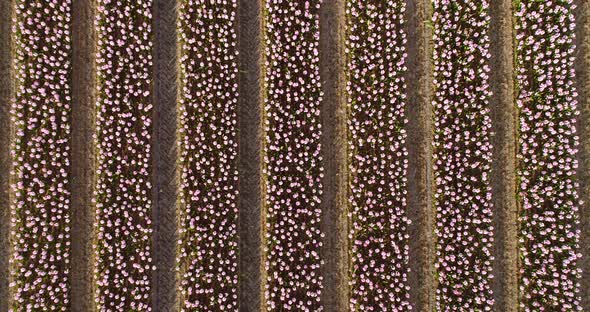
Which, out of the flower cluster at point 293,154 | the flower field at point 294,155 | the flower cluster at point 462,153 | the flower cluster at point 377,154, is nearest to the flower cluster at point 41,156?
the flower field at point 294,155

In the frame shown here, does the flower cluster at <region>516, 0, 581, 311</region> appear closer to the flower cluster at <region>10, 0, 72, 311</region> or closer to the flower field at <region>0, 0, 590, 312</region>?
the flower field at <region>0, 0, 590, 312</region>

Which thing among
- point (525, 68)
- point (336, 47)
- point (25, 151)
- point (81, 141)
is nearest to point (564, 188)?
point (525, 68)

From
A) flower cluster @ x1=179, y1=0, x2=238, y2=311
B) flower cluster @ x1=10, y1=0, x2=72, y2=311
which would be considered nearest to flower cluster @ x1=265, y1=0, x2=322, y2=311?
flower cluster @ x1=179, y1=0, x2=238, y2=311

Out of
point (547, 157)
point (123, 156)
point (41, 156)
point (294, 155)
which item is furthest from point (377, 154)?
point (41, 156)

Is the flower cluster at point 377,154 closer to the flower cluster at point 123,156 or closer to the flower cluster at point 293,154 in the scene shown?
the flower cluster at point 293,154

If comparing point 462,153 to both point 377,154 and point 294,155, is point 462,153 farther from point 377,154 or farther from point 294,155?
point 294,155

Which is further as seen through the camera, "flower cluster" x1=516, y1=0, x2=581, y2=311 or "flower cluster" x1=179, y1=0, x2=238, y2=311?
"flower cluster" x1=179, y1=0, x2=238, y2=311
